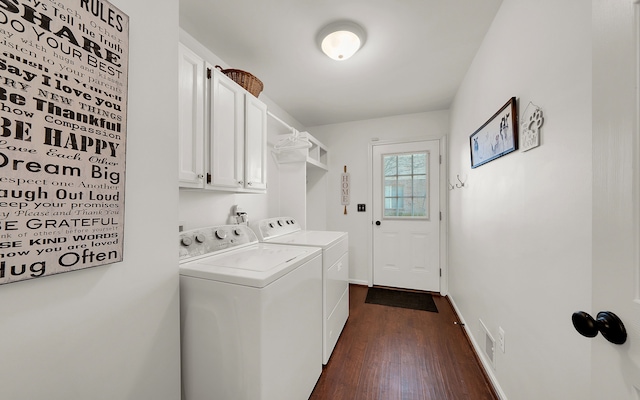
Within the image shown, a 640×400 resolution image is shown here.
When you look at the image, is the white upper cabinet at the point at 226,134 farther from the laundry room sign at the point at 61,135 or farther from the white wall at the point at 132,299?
the laundry room sign at the point at 61,135

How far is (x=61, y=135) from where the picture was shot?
66cm

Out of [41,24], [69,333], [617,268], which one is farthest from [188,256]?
[617,268]

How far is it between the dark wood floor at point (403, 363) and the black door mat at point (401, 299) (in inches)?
8.4

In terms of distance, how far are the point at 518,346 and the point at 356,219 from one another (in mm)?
2288

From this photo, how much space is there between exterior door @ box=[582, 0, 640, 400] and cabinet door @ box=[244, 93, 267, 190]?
1714 mm

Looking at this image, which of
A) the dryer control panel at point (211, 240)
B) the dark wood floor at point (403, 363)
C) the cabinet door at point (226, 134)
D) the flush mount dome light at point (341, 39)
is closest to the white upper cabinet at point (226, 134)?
the cabinet door at point (226, 134)

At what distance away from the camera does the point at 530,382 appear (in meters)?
1.10

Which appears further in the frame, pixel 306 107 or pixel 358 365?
pixel 306 107

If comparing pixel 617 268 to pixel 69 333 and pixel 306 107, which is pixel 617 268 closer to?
pixel 69 333

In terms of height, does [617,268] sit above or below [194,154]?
below

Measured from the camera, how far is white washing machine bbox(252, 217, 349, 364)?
1691mm

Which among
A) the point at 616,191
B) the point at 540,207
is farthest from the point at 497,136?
the point at 616,191

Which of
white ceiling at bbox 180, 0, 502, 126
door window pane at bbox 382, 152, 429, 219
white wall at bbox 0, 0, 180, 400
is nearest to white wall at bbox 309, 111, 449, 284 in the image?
door window pane at bbox 382, 152, 429, 219

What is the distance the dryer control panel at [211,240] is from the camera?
1.29 meters
